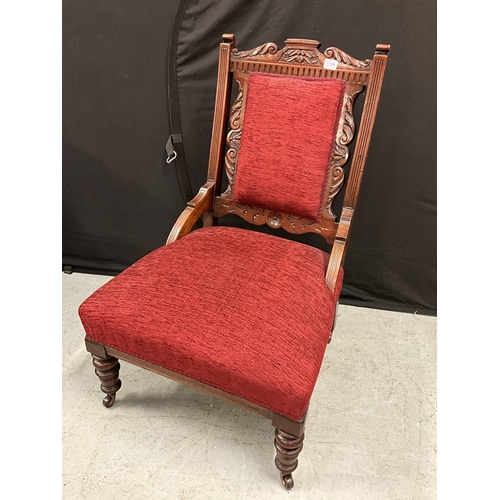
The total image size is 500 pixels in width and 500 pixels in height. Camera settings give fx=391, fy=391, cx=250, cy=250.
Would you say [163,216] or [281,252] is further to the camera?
[163,216]

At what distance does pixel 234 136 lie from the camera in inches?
57.3

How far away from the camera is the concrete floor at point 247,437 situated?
1221 millimetres

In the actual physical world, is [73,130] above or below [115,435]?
above

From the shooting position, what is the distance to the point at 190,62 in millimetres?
1694

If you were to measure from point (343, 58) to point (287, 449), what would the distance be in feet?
3.94

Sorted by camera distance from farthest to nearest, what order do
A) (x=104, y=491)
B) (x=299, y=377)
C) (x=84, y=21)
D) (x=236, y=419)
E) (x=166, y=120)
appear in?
(x=166, y=120), (x=84, y=21), (x=236, y=419), (x=104, y=491), (x=299, y=377)

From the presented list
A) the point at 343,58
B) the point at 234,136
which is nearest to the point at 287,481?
the point at 234,136

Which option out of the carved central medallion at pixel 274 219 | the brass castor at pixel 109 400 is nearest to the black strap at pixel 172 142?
the carved central medallion at pixel 274 219

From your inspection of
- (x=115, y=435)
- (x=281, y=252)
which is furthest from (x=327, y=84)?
(x=115, y=435)

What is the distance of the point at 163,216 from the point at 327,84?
1.12 meters

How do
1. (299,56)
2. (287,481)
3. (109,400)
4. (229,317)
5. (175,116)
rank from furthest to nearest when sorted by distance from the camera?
(175,116), (109,400), (299,56), (287,481), (229,317)

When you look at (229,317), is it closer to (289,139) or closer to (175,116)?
(289,139)

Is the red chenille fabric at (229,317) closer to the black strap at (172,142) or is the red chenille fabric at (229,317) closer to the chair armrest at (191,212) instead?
the chair armrest at (191,212)

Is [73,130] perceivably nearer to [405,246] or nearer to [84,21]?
[84,21]
